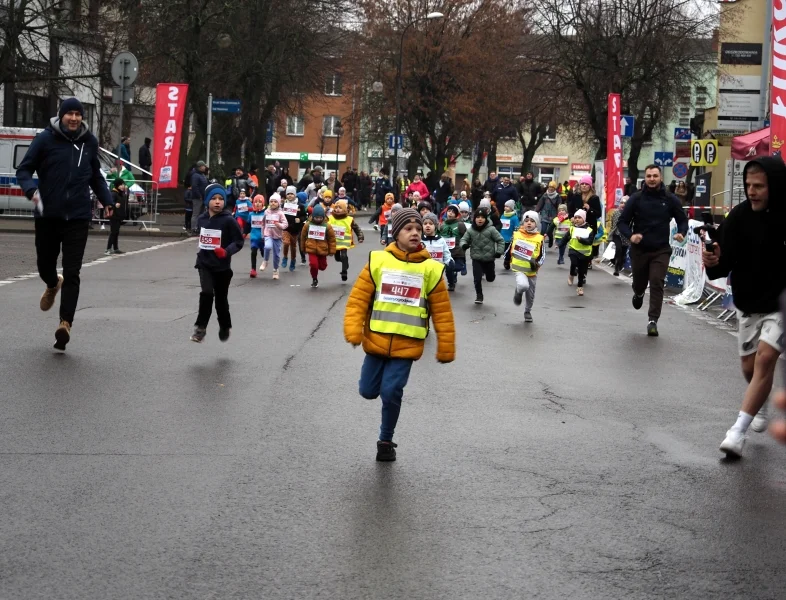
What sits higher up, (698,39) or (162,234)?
(698,39)

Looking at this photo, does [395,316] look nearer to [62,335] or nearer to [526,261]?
[62,335]

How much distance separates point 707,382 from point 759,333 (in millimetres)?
3394

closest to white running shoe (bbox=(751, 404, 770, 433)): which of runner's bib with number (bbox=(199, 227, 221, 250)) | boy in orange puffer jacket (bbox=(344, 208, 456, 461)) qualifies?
boy in orange puffer jacket (bbox=(344, 208, 456, 461))

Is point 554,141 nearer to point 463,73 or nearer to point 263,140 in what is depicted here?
point 463,73

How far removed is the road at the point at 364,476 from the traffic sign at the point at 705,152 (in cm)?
2395

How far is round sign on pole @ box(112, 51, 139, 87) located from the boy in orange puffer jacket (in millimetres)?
22055

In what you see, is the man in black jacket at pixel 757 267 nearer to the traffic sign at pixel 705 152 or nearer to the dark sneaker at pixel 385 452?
the dark sneaker at pixel 385 452

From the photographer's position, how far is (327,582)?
5234 millimetres

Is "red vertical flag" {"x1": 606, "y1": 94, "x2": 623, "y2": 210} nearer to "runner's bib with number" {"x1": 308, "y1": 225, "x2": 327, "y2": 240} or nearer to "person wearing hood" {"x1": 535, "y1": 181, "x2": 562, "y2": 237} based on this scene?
"person wearing hood" {"x1": 535, "y1": 181, "x2": 562, "y2": 237}

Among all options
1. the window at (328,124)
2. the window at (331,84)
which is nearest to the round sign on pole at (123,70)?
the window at (331,84)

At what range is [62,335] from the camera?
11.8 meters

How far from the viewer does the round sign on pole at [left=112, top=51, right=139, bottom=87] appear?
2902cm

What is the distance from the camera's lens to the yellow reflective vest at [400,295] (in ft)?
26.0

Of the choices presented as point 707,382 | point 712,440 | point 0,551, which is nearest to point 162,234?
point 707,382
